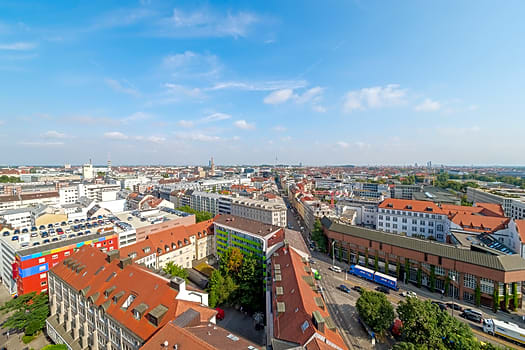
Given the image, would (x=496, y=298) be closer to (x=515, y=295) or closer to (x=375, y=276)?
(x=515, y=295)

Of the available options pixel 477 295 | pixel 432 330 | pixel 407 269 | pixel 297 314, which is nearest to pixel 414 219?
pixel 407 269

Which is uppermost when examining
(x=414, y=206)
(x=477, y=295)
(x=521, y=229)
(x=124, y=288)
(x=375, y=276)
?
(x=414, y=206)

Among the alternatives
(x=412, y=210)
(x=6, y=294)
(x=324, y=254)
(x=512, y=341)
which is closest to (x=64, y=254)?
(x=6, y=294)

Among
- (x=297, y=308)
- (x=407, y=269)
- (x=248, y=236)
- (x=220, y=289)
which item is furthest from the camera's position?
(x=248, y=236)

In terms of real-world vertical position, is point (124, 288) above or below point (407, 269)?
above

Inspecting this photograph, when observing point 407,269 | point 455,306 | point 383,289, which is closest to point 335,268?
point 383,289

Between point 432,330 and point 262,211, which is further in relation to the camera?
point 262,211

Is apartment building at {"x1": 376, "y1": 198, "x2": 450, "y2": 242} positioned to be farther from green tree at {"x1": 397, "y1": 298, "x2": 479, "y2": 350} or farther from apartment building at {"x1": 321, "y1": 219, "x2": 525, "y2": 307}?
green tree at {"x1": 397, "y1": 298, "x2": 479, "y2": 350}

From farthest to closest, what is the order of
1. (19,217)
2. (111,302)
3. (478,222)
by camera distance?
(19,217), (478,222), (111,302)
